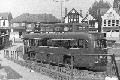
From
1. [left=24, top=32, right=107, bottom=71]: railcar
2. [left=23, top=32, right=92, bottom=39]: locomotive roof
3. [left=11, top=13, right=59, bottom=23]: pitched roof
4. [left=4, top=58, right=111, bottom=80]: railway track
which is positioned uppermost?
[left=11, top=13, right=59, bottom=23]: pitched roof

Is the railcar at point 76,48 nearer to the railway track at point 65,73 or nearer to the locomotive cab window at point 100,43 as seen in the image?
the locomotive cab window at point 100,43

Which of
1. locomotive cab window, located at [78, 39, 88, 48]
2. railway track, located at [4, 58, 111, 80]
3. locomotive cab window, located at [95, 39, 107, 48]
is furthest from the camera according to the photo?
locomotive cab window, located at [95, 39, 107, 48]

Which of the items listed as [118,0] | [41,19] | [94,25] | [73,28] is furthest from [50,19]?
[73,28]

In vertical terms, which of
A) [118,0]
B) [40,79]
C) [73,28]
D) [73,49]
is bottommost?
[40,79]

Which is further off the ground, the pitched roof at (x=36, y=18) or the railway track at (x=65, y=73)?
the pitched roof at (x=36, y=18)

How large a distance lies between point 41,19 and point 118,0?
3394cm

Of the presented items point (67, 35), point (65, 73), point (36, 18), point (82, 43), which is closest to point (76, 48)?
point (82, 43)

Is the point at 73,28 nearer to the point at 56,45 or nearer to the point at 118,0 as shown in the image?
the point at 56,45

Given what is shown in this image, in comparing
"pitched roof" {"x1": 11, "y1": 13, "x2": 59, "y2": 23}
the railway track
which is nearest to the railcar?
the railway track

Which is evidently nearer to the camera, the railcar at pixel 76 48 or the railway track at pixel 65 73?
the railway track at pixel 65 73

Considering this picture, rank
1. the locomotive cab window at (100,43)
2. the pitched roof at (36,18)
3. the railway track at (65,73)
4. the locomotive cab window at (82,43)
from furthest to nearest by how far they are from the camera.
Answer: the pitched roof at (36,18) < the locomotive cab window at (100,43) < the locomotive cab window at (82,43) < the railway track at (65,73)

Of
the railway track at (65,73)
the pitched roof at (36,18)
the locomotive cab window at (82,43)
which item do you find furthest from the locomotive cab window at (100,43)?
the pitched roof at (36,18)

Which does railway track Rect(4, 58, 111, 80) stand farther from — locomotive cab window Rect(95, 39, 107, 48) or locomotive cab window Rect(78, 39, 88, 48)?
locomotive cab window Rect(95, 39, 107, 48)

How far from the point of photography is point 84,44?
66.5 ft
